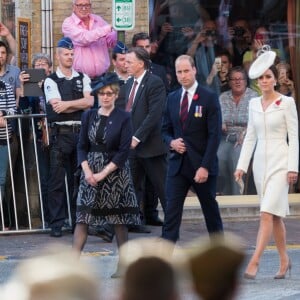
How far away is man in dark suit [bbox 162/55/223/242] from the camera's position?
28.3 feet

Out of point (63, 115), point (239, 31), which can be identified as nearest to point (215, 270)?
point (63, 115)

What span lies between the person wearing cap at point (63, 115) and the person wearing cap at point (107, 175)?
92.8 inches

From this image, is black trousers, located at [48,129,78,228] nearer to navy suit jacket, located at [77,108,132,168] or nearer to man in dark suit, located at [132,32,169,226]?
man in dark suit, located at [132,32,169,226]

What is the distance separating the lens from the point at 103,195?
8305 millimetres

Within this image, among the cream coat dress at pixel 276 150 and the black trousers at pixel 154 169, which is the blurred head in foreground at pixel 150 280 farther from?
the black trousers at pixel 154 169

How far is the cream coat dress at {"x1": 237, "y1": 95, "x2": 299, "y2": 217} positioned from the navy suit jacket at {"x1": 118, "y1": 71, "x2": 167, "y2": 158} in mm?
2242

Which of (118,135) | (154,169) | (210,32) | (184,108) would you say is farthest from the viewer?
(210,32)

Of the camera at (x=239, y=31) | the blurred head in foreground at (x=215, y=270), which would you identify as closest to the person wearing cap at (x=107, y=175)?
the camera at (x=239, y=31)

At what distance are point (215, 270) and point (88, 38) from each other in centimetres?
1003

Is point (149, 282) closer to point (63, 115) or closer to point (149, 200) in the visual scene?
point (63, 115)

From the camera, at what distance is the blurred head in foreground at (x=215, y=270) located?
5.01 ft

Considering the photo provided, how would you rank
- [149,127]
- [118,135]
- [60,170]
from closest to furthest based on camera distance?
[118,135] < [149,127] < [60,170]

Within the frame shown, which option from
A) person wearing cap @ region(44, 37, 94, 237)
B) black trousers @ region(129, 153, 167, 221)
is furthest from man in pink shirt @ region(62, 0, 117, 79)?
black trousers @ region(129, 153, 167, 221)

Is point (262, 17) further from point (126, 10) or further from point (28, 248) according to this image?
point (28, 248)
